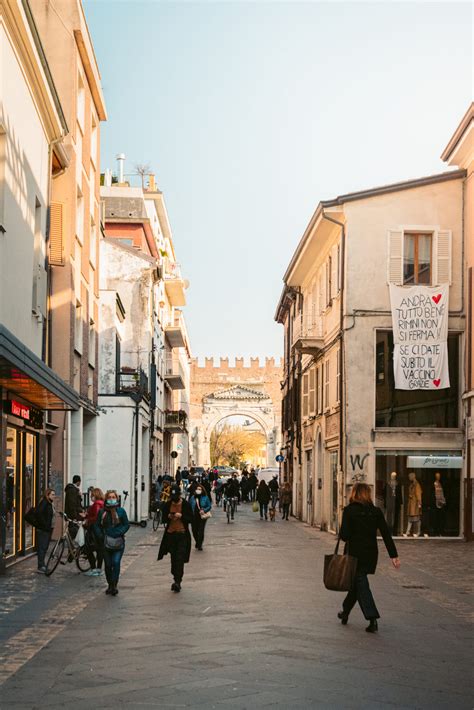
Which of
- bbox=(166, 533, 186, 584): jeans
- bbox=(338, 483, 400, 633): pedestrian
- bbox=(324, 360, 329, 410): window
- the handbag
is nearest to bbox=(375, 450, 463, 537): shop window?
bbox=(324, 360, 329, 410): window

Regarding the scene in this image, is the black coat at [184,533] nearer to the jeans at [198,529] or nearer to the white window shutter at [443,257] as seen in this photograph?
the jeans at [198,529]

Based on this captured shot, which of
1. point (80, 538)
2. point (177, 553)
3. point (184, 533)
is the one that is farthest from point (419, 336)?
point (177, 553)

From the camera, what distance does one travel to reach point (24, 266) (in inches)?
724

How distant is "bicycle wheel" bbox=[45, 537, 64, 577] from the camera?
1747cm

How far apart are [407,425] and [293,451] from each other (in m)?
18.1

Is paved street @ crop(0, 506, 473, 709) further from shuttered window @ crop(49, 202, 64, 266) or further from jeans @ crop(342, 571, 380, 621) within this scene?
shuttered window @ crop(49, 202, 64, 266)

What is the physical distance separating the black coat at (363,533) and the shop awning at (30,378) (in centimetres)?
441

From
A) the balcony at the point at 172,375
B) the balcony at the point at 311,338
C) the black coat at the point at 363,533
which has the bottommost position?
the black coat at the point at 363,533

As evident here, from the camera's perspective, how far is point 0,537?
17.5 meters

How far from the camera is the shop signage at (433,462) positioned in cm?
2922

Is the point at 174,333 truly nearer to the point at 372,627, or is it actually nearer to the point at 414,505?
the point at 414,505

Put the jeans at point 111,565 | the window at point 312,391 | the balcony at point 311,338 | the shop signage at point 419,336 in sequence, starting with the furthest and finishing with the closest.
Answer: the window at point 312,391 → the balcony at point 311,338 → the shop signage at point 419,336 → the jeans at point 111,565

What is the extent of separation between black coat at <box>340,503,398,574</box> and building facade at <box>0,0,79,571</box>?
4.42 meters

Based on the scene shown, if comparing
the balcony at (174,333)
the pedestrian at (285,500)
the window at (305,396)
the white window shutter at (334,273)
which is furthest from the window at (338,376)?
the balcony at (174,333)
